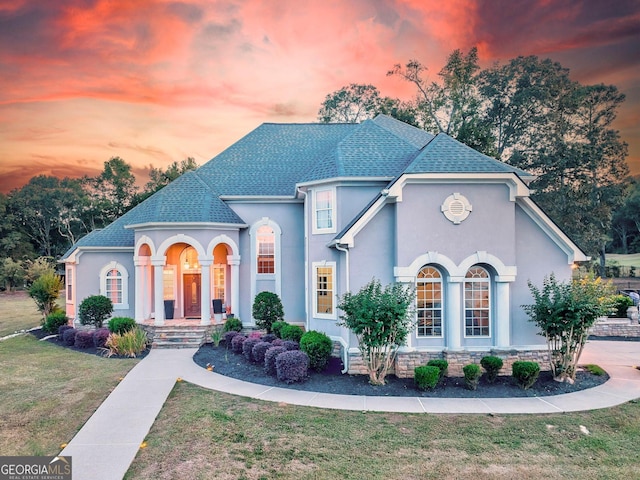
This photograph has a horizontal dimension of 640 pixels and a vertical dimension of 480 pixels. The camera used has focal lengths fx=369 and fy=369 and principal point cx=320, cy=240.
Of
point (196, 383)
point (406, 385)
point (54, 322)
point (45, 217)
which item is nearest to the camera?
point (406, 385)

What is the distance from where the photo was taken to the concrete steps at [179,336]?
52.0 feet

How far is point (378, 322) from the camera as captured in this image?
33.8 feet

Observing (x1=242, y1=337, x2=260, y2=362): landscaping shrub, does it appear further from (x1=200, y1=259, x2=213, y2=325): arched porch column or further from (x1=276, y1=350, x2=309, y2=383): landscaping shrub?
(x1=200, y1=259, x2=213, y2=325): arched porch column

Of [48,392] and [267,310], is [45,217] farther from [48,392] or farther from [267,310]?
[48,392]

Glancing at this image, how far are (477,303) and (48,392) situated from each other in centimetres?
1304

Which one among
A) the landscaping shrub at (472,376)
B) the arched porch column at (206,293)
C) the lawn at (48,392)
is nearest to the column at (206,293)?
the arched porch column at (206,293)

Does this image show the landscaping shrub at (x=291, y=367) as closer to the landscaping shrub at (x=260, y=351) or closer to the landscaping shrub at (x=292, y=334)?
the landscaping shrub at (x=260, y=351)

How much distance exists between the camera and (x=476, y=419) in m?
8.30

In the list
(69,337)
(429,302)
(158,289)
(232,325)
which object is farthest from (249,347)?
(69,337)

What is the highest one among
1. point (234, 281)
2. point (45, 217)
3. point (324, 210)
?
point (45, 217)

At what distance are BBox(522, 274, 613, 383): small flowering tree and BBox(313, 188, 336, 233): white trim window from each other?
712cm

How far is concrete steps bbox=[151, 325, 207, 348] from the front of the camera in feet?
52.0

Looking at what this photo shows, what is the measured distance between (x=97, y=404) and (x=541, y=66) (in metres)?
34.8

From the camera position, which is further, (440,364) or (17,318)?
(17,318)
